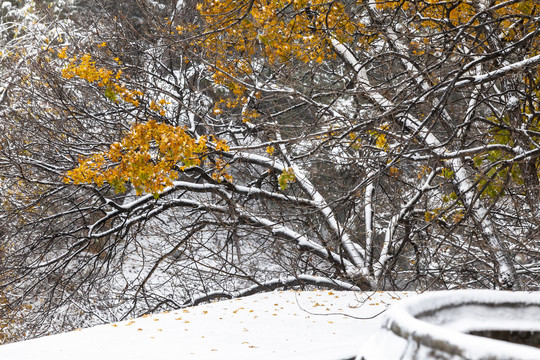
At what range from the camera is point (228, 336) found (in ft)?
21.2

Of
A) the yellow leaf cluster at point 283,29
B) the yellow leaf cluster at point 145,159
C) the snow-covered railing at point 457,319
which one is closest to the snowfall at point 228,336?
the yellow leaf cluster at point 145,159

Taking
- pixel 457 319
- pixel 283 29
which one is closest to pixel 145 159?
pixel 283 29

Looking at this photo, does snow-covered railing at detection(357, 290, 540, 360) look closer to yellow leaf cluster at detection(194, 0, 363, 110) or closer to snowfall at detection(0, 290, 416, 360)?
snowfall at detection(0, 290, 416, 360)

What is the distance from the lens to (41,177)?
43.7ft

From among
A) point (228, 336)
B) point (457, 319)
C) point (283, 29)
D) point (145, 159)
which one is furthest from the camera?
point (283, 29)

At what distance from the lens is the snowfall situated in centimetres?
574

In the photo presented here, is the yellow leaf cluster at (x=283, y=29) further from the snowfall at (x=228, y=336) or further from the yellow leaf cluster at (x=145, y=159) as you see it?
the snowfall at (x=228, y=336)

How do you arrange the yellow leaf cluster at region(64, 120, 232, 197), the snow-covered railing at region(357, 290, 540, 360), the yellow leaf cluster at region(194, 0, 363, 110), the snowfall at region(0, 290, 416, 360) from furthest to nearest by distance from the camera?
the yellow leaf cluster at region(64, 120, 232, 197)
the yellow leaf cluster at region(194, 0, 363, 110)
the snowfall at region(0, 290, 416, 360)
the snow-covered railing at region(357, 290, 540, 360)

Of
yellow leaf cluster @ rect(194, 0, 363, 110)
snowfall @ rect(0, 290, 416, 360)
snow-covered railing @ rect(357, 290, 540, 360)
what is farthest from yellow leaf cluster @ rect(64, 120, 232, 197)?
snow-covered railing @ rect(357, 290, 540, 360)

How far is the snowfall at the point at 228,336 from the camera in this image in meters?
5.74

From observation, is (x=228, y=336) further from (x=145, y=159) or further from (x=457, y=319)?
(x=457, y=319)

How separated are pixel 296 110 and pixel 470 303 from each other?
13138mm

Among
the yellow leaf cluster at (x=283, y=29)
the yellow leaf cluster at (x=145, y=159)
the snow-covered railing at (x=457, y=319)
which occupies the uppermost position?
the yellow leaf cluster at (x=283, y=29)

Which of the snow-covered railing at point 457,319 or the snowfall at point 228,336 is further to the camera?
the snowfall at point 228,336
